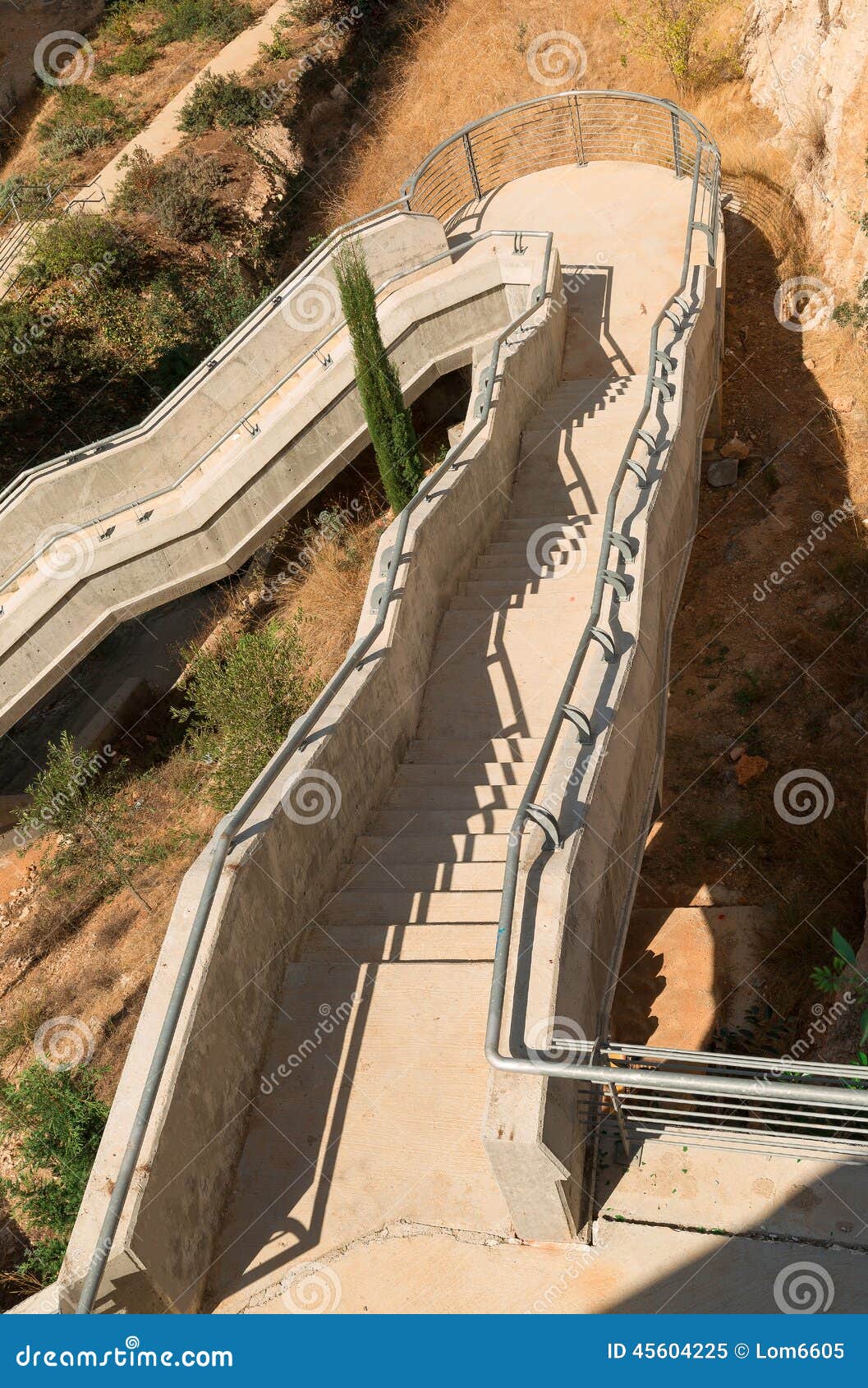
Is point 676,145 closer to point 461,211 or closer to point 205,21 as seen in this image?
point 461,211

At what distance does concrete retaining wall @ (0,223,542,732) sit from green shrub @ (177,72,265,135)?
1105 cm

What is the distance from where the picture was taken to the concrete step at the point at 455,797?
27.2ft

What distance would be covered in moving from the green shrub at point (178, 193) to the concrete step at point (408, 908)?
19.6 metres

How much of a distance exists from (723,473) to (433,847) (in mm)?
8756

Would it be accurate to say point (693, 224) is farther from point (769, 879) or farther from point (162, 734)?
point (162, 734)

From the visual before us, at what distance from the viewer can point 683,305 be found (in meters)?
12.5

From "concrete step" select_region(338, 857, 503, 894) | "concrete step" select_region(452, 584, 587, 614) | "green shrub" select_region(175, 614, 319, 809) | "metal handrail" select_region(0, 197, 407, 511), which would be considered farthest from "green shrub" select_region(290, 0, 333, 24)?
"concrete step" select_region(338, 857, 503, 894)

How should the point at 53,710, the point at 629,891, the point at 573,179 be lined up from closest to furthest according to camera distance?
the point at 629,891 < the point at 573,179 < the point at 53,710

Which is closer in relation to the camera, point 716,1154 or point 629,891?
point 716,1154

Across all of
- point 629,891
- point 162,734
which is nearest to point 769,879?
point 629,891

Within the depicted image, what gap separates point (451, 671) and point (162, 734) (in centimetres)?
871

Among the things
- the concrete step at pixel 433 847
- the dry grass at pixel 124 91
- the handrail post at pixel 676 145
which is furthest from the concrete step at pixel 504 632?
the dry grass at pixel 124 91

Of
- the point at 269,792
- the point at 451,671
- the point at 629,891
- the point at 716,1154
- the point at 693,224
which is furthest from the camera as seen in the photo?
the point at 693,224

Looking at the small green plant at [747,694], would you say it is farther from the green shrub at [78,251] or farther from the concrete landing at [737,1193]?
the green shrub at [78,251]
